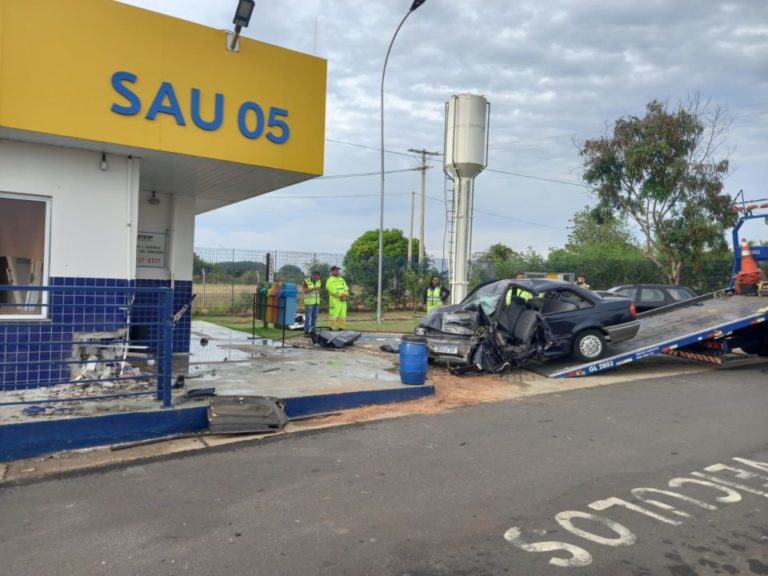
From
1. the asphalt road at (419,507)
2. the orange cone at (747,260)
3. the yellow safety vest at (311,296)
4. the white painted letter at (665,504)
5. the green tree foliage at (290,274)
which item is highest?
the orange cone at (747,260)

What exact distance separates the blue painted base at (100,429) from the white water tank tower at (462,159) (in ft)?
32.8

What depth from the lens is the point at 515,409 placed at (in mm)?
7680

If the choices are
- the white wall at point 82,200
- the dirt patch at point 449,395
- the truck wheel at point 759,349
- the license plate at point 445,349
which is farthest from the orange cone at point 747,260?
the white wall at point 82,200

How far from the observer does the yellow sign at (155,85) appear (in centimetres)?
655

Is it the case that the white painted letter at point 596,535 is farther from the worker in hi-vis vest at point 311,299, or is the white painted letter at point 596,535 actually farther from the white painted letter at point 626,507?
the worker in hi-vis vest at point 311,299

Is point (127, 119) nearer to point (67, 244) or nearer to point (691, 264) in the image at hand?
point (67, 244)

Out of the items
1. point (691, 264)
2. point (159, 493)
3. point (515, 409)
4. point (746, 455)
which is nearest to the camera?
point (159, 493)

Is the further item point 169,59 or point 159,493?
point 169,59

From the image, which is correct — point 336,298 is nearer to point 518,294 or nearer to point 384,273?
point 518,294

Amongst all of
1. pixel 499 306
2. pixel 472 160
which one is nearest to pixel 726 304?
pixel 499 306

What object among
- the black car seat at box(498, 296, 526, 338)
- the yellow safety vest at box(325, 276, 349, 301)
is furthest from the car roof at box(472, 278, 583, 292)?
the yellow safety vest at box(325, 276, 349, 301)

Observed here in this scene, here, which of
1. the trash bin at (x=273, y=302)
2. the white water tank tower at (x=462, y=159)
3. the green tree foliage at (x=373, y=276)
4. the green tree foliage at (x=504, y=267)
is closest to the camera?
the trash bin at (x=273, y=302)

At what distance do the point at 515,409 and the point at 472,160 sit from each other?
921 cm

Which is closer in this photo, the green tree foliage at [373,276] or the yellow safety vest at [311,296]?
the yellow safety vest at [311,296]
